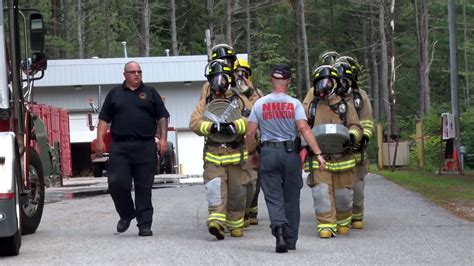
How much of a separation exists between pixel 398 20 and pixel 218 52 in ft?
171

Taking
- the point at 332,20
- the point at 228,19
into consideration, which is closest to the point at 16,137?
the point at 228,19

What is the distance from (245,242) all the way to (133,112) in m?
1.97

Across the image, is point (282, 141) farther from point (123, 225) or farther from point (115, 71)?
point (115, 71)

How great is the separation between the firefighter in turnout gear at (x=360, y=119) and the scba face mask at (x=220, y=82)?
1353 mm

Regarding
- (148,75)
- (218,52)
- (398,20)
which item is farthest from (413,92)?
(218,52)

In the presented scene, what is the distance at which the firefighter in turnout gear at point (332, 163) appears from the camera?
12.0 m

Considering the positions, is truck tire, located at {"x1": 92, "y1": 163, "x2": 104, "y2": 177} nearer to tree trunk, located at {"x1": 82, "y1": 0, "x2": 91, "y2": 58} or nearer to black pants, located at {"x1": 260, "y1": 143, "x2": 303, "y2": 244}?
black pants, located at {"x1": 260, "y1": 143, "x2": 303, "y2": 244}

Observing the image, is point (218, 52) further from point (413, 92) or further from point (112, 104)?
point (413, 92)

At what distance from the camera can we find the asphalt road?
10.0 metres

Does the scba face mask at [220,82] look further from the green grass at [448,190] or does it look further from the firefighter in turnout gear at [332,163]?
the green grass at [448,190]

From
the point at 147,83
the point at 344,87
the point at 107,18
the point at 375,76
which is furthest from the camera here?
the point at 375,76

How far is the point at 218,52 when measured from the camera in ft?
41.8

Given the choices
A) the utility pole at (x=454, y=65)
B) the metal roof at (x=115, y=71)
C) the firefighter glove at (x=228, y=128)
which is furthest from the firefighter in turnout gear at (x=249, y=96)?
the metal roof at (x=115, y=71)

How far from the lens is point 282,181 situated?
10922 millimetres
